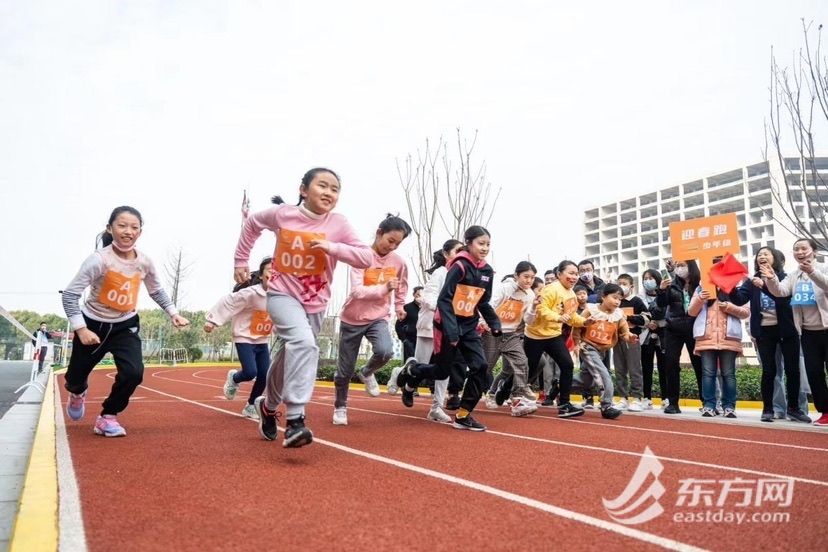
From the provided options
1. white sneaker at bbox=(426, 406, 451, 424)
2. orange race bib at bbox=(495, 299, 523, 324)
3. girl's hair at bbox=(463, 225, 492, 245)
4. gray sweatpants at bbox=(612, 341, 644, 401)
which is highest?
girl's hair at bbox=(463, 225, 492, 245)

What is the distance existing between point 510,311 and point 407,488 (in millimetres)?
5135

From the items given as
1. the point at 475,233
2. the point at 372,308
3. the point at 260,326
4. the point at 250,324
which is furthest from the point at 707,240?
the point at 250,324

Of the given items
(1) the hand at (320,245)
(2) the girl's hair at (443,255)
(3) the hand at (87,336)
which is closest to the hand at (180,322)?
(3) the hand at (87,336)

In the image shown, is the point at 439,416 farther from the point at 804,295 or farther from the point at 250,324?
the point at 804,295

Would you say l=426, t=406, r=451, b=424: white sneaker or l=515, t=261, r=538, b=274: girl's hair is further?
l=515, t=261, r=538, b=274: girl's hair

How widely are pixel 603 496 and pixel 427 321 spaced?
14.4 feet

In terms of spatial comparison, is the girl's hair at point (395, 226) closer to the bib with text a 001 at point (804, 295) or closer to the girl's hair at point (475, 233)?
the girl's hair at point (475, 233)

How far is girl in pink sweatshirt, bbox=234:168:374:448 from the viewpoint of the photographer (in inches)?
153

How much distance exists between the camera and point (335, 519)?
2.41 m

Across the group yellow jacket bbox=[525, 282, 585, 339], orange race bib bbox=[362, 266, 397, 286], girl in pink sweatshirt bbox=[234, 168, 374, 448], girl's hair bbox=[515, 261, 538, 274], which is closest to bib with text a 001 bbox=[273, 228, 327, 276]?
girl in pink sweatshirt bbox=[234, 168, 374, 448]

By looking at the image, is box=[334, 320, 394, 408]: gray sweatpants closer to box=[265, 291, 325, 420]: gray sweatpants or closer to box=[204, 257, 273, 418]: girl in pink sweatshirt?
box=[204, 257, 273, 418]: girl in pink sweatshirt

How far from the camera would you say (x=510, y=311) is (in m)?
7.91

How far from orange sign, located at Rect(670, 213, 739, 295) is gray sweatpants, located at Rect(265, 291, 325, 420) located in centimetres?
545

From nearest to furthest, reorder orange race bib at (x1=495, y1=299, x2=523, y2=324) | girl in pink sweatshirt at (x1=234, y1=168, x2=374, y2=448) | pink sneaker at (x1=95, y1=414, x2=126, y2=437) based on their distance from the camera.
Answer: girl in pink sweatshirt at (x1=234, y1=168, x2=374, y2=448) < pink sneaker at (x1=95, y1=414, x2=126, y2=437) < orange race bib at (x1=495, y1=299, x2=523, y2=324)
